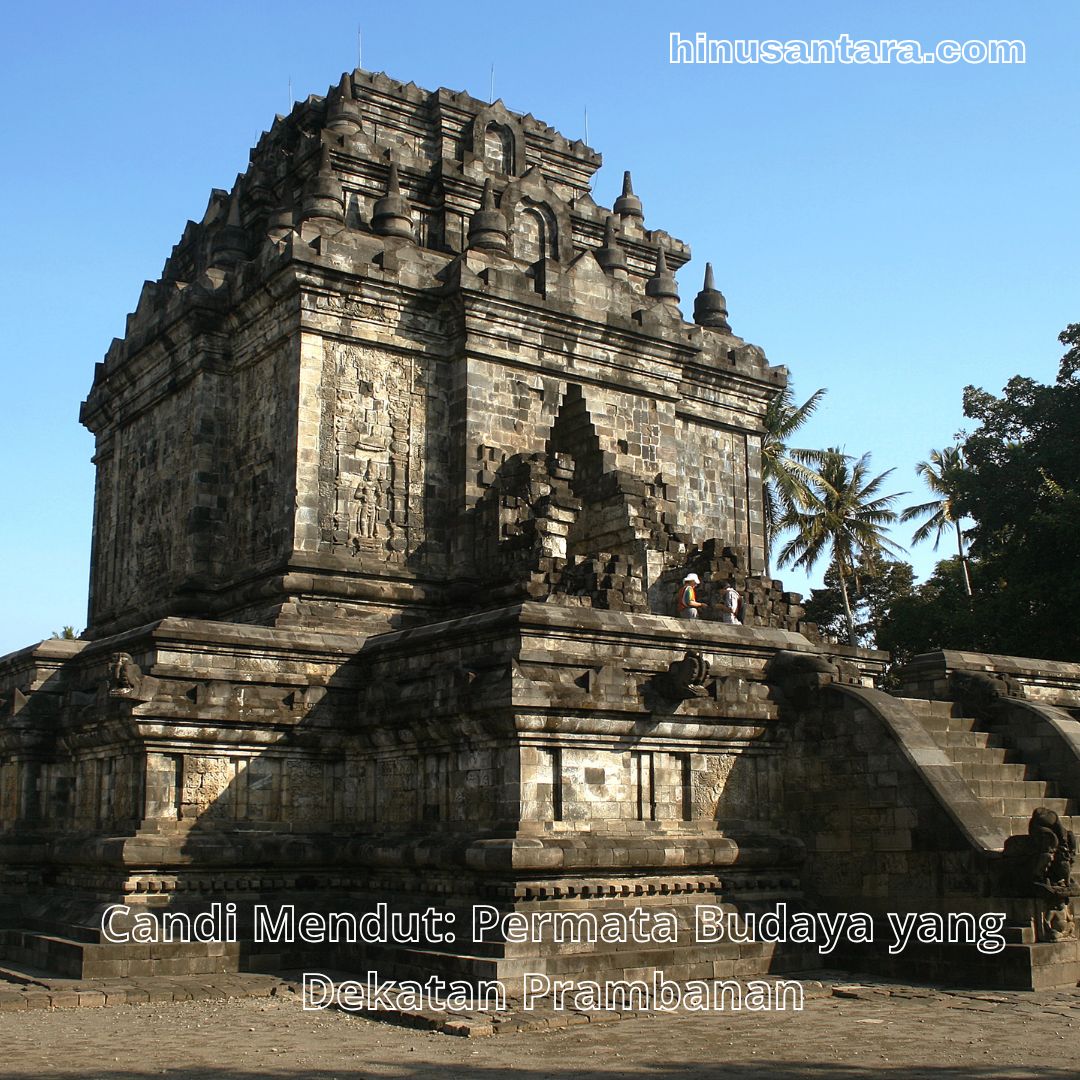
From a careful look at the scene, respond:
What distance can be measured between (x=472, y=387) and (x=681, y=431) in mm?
4996

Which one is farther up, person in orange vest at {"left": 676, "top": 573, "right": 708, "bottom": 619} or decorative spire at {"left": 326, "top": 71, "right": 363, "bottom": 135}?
decorative spire at {"left": 326, "top": 71, "right": 363, "bottom": 135}

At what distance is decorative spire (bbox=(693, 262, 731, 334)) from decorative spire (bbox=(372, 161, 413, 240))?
6612 millimetres

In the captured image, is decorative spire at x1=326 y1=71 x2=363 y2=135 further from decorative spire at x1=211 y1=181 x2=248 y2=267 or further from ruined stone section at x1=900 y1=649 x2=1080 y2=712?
ruined stone section at x1=900 y1=649 x2=1080 y2=712

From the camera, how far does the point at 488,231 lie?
902 inches

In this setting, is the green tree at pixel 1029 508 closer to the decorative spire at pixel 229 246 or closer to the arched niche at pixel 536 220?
the arched niche at pixel 536 220

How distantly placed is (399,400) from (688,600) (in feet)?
18.5

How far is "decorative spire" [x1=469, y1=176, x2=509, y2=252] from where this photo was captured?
22828 mm

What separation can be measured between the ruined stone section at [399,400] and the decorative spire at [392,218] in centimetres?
4

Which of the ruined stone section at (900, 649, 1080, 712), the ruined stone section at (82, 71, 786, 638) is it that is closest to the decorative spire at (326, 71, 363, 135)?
the ruined stone section at (82, 71, 786, 638)

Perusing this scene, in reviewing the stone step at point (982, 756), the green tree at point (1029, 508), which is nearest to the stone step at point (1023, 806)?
the stone step at point (982, 756)

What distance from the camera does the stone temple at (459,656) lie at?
48.0ft

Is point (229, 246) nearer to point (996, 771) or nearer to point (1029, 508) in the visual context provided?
point (996, 771)

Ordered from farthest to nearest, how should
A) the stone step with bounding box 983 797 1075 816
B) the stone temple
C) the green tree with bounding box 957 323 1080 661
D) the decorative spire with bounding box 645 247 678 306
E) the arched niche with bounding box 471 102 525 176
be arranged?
the green tree with bounding box 957 323 1080 661 < the arched niche with bounding box 471 102 525 176 < the decorative spire with bounding box 645 247 678 306 < the stone step with bounding box 983 797 1075 816 < the stone temple

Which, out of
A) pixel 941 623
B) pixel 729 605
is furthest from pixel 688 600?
pixel 941 623
